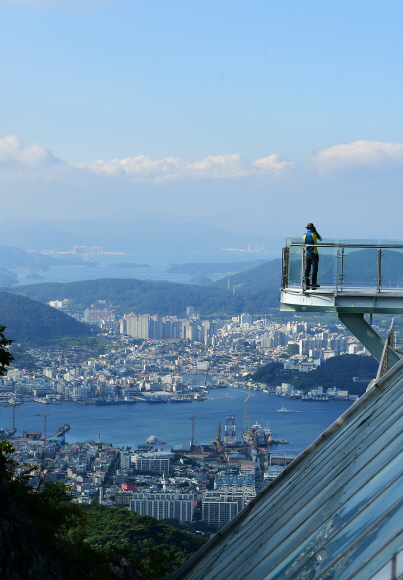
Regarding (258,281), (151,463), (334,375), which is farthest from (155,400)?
(258,281)

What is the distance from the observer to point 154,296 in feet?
558

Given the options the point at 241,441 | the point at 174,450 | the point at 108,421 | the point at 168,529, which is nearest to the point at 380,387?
the point at 168,529

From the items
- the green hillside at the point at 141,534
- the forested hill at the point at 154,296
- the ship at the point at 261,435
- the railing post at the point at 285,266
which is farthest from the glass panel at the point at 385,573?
the forested hill at the point at 154,296

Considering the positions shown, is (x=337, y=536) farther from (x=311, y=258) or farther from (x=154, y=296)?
(x=154, y=296)

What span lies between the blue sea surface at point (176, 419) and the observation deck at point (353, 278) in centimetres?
5719

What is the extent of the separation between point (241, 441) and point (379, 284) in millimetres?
63318

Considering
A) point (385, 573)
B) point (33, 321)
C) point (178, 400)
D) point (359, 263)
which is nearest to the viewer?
point (385, 573)

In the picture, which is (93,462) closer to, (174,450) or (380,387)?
(174,450)

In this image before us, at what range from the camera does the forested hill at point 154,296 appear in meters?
161

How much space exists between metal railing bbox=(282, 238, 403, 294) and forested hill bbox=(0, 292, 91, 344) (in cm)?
10992

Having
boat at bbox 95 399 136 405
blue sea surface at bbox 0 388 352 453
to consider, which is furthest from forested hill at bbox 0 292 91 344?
blue sea surface at bbox 0 388 352 453

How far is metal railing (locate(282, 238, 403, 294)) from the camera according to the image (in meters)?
9.03

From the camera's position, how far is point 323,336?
4759 inches

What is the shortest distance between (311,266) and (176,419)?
247ft
